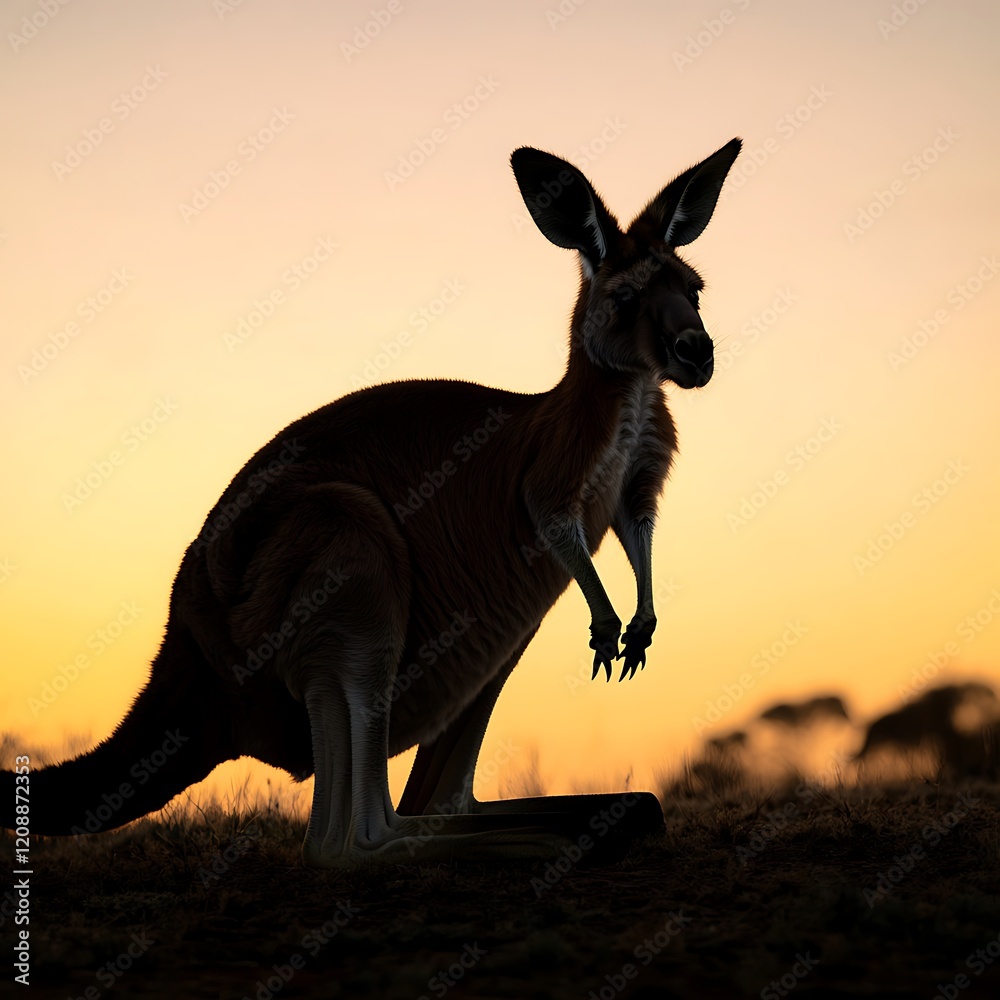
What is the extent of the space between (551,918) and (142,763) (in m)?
1.97

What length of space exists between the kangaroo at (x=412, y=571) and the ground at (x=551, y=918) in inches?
11.6

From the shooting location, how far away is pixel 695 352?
4.96 metres

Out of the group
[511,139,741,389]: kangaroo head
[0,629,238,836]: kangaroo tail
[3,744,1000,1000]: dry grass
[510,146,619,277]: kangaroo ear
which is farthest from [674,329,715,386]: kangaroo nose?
[0,629,238,836]: kangaroo tail

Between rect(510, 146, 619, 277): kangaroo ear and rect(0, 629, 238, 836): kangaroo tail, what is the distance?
7.49 ft

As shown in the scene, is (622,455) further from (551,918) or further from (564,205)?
(551,918)

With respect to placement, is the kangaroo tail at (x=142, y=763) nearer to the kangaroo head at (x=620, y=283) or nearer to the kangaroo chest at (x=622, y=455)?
the kangaroo chest at (x=622, y=455)

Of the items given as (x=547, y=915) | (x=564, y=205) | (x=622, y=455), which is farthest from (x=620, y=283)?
(x=547, y=915)

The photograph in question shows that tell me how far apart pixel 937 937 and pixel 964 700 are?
6012 mm

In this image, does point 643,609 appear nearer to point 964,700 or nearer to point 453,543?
point 453,543

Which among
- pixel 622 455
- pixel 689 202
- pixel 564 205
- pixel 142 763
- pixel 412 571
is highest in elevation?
pixel 689 202

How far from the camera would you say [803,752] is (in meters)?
8.67

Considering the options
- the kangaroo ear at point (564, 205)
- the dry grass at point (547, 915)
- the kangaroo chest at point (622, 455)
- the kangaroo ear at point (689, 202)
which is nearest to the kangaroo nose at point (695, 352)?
the kangaroo chest at point (622, 455)

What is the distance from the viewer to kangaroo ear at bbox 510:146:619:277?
5.18m

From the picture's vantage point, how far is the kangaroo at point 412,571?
193 inches
